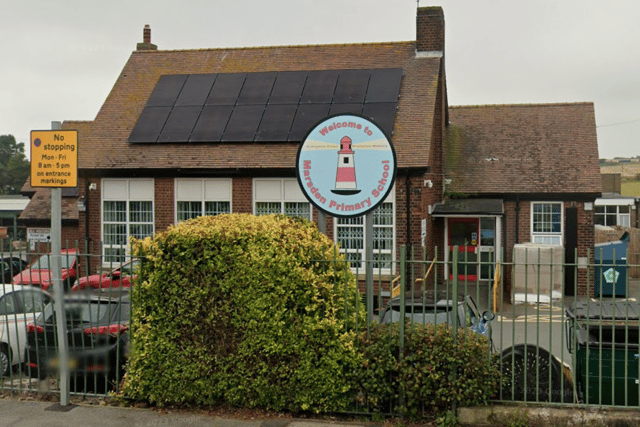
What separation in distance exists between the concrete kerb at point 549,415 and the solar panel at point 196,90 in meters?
17.8

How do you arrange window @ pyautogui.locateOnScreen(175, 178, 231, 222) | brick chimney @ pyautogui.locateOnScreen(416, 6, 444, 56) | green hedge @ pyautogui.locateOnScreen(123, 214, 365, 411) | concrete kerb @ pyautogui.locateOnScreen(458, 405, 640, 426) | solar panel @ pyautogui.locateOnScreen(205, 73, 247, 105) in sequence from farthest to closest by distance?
brick chimney @ pyautogui.locateOnScreen(416, 6, 444, 56)
solar panel @ pyautogui.locateOnScreen(205, 73, 247, 105)
window @ pyautogui.locateOnScreen(175, 178, 231, 222)
green hedge @ pyautogui.locateOnScreen(123, 214, 365, 411)
concrete kerb @ pyautogui.locateOnScreen(458, 405, 640, 426)

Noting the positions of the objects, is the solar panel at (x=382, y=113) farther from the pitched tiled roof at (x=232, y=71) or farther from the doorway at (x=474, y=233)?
the doorway at (x=474, y=233)

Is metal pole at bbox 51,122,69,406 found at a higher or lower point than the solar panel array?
lower

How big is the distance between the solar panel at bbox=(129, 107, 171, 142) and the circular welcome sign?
1528 centimetres

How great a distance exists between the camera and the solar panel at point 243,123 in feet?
69.2

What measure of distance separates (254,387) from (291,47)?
19774 millimetres

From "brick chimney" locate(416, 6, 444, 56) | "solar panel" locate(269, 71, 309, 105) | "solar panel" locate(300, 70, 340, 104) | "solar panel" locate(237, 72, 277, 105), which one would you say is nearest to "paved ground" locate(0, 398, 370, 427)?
"solar panel" locate(300, 70, 340, 104)

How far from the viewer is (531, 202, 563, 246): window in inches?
882

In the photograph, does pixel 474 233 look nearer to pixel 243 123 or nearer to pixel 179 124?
pixel 243 123

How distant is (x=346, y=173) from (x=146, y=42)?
81.9ft

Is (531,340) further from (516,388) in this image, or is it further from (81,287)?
(81,287)

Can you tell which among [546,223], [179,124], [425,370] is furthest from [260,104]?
[425,370]

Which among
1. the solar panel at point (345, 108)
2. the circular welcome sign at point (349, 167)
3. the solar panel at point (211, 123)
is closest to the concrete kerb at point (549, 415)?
the circular welcome sign at point (349, 167)

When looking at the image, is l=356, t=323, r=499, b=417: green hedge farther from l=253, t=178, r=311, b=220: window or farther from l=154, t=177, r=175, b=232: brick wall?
l=154, t=177, r=175, b=232: brick wall
